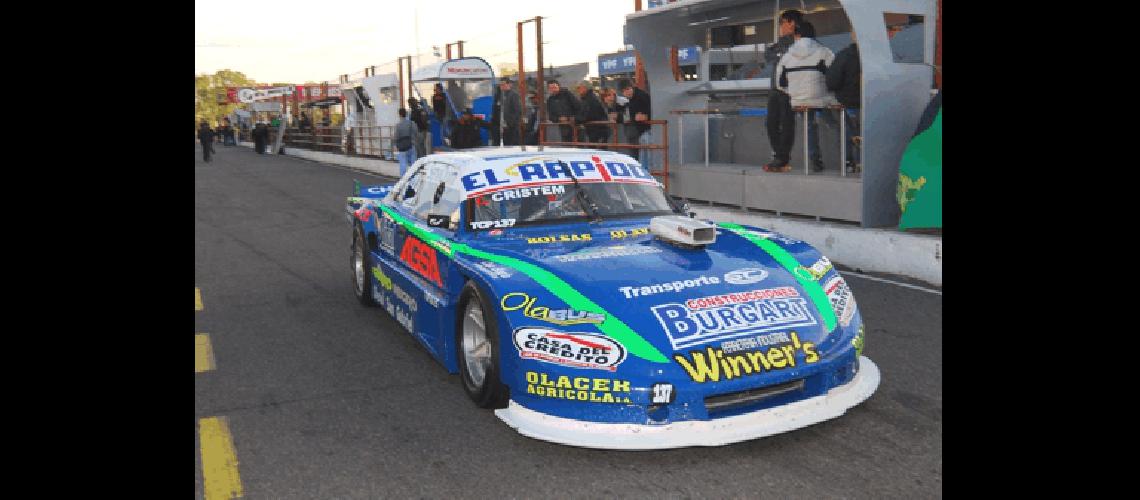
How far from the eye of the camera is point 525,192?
577 cm

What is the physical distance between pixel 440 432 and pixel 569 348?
0.82 meters

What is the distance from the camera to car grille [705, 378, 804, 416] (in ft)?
12.9

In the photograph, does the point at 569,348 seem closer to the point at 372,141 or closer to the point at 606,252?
the point at 606,252

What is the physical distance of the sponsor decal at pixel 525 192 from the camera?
572cm

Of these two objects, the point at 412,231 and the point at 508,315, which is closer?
the point at 508,315

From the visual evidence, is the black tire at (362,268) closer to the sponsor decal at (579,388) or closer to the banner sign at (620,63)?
the sponsor decal at (579,388)

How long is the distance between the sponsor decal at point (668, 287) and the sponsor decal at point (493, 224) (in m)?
1.40

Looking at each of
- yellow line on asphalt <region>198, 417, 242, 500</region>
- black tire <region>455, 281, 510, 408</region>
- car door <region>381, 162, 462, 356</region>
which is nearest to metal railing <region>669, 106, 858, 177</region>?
car door <region>381, 162, 462, 356</region>

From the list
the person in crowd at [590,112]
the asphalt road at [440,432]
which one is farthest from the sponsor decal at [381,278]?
the person in crowd at [590,112]

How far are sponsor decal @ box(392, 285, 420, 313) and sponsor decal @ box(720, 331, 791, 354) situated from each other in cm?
226

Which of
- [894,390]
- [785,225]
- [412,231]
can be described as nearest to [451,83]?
[785,225]
